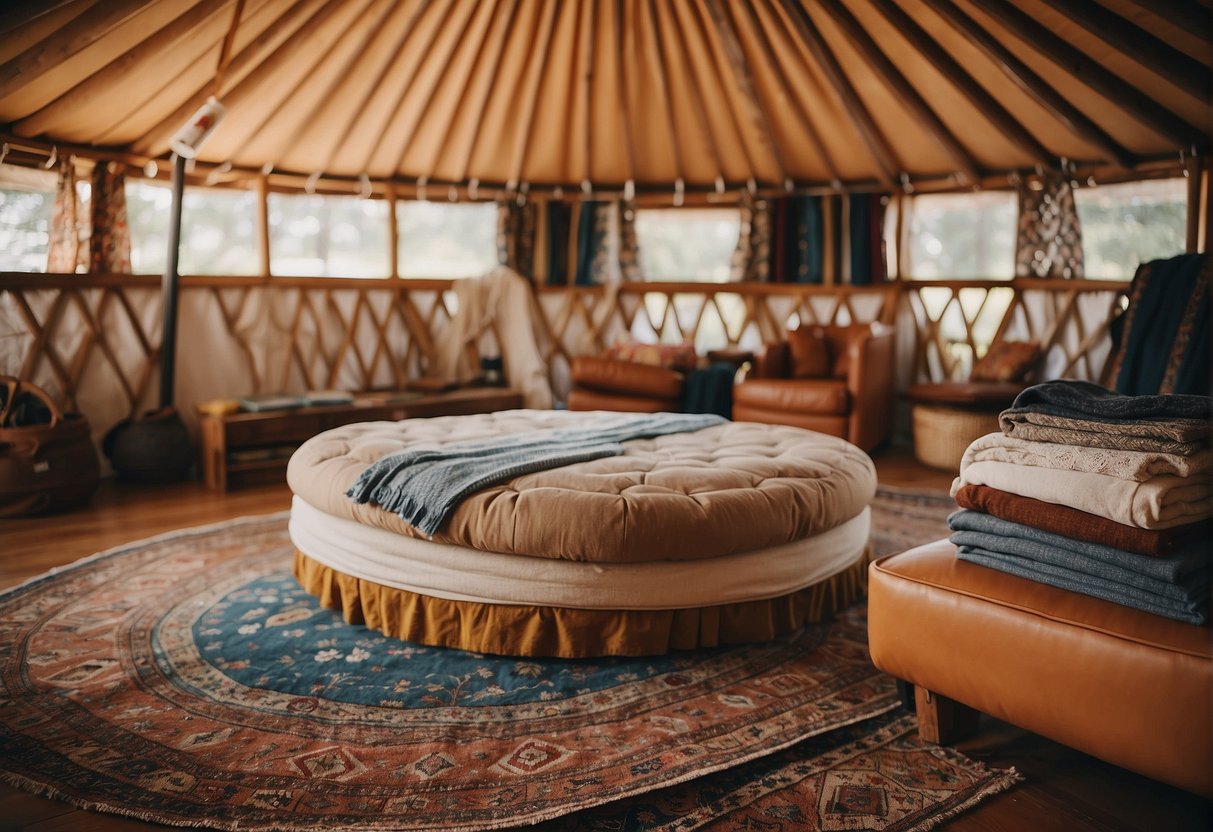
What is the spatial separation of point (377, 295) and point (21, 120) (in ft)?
7.40

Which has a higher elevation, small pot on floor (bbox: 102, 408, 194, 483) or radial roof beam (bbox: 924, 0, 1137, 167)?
radial roof beam (bbox: 924, 0, 1137, 167)

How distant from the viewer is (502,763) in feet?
5.66

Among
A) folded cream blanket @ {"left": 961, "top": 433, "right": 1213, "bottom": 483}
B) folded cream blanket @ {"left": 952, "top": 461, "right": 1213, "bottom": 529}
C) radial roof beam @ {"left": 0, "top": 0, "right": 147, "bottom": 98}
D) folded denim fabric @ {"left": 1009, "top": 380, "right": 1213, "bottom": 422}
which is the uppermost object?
radial roof beam @ {"left": 0, "top": 0, "right": 147, "bottom": 98}

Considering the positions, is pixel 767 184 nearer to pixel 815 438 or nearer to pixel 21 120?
pixel 815 438

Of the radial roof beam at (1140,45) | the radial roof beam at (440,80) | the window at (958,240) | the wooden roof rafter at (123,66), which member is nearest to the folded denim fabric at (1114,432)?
the radial roof beam at (1140,45)

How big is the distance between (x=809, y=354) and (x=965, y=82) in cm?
170

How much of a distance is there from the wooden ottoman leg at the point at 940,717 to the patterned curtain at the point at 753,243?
459cm

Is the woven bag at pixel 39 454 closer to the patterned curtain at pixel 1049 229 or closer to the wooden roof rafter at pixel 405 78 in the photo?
the wooden roof rafter at pixel 405 78

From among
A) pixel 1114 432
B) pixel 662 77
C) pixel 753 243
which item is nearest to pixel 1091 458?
pixel 1114 432

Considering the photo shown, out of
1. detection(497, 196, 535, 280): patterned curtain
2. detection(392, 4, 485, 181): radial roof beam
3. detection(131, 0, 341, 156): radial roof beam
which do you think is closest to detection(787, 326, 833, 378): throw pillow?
detection(497, 196, 535, 280): patterned curtain

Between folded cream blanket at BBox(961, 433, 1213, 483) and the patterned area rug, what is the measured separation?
2.06 feet

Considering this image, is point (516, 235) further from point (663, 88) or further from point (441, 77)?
point (663, 88)

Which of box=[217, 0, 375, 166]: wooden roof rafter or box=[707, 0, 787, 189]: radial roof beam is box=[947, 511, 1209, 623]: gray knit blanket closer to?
box=[707, 0, 787, 189]: radial roof beam

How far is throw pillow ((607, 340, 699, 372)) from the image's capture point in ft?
17.7
